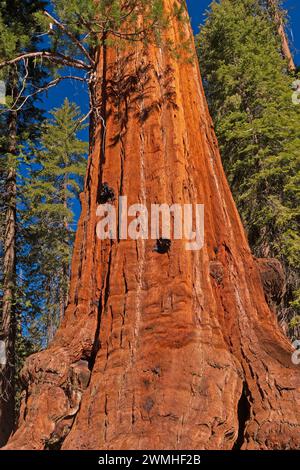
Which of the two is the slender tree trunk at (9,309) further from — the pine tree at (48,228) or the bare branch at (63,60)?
the bare branch at (63,60)

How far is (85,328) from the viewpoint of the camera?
457 cm

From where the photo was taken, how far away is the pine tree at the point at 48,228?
39.0 ft

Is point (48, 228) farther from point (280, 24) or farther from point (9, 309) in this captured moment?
point (280, 24)

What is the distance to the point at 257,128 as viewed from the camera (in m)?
11.8

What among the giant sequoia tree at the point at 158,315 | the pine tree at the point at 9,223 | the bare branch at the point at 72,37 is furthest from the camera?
the pine tree at the point at 9,223

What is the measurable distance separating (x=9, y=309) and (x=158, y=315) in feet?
24.4

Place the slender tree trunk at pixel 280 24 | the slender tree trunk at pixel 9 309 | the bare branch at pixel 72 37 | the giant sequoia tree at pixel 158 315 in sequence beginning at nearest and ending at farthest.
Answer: the giant sequoia tree at pixel 158 315
the bare branch at pixel 72 37
the slender tree trunk at pixel 9 309
the slender tree trunk at pixel 280 24

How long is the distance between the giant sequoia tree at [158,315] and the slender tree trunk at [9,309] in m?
5.26

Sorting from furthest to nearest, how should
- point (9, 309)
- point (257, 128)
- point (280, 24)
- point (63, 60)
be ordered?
point (280, 24), point (257, 128), point (9, 309), point (63, 60)

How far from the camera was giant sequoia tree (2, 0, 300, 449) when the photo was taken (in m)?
3.52

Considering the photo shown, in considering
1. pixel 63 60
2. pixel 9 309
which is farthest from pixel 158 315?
pixel 9 309

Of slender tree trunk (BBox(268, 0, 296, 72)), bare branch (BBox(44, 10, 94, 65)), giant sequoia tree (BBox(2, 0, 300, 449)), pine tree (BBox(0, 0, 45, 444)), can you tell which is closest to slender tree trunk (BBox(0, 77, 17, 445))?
pine tree (BBox(0, 0, 45, 444))

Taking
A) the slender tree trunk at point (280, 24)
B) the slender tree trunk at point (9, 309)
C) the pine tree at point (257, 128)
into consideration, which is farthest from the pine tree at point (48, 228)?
the slender tree trunk at point (280, 24)

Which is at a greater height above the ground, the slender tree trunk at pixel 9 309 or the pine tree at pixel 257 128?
the pine tree at pixel 257 128
